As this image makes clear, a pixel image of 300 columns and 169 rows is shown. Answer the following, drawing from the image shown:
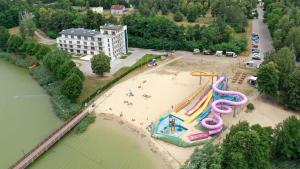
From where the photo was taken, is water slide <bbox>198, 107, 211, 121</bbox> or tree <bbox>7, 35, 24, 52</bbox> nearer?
water slide <bbox>198, 107, 211, 121</bbox>

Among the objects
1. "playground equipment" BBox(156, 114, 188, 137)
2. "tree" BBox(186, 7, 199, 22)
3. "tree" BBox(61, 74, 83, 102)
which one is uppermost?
"tree" BBox(186, 7, 199, 22)

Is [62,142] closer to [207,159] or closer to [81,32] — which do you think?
[207,159]

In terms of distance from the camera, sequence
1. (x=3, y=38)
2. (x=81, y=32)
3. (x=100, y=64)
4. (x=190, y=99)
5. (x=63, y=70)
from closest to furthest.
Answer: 1. (x=190, y=99)
2. (x=63, y=70)
3. (x=100, y=64)
4. (x=81, y=32)
5. (x=3, y=38)

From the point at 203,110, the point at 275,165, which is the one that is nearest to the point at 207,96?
the point at 203,110

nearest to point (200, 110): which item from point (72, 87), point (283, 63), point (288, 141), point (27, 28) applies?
point (288, 141)

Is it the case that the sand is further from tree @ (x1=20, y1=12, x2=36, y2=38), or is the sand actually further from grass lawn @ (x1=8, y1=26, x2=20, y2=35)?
grass lawn @ (x1=8, y1=26, x2=20, y2=35)

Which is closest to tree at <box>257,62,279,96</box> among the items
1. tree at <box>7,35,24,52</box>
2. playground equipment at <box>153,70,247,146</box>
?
playground equipment at <box>153,70,247,146</box>

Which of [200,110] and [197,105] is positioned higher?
[197,105]

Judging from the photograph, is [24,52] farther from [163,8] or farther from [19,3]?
[163,8]
